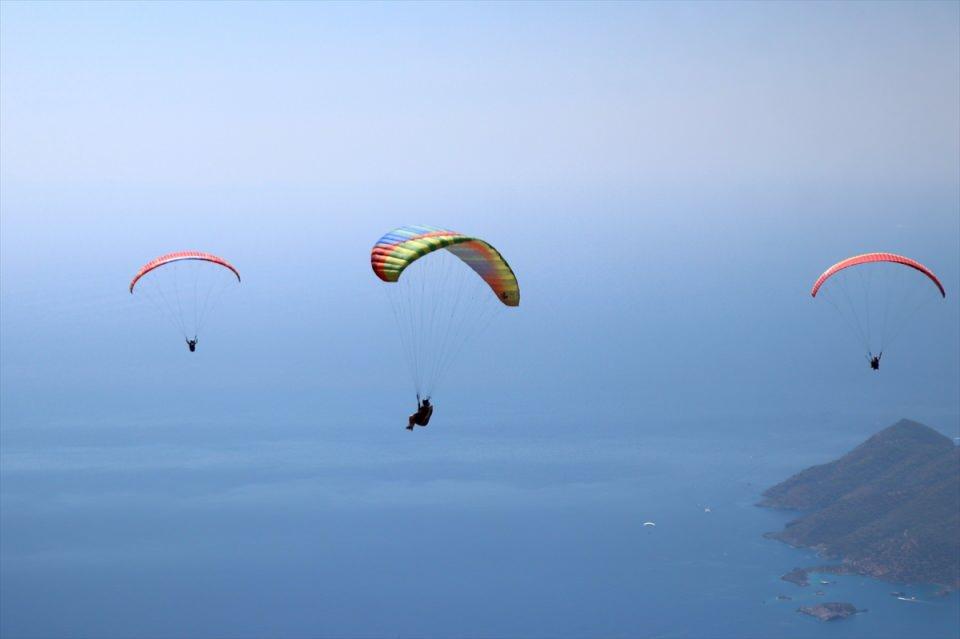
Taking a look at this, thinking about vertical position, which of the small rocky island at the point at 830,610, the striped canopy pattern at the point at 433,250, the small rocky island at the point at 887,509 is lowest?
the small rocky island at the point at 830,610

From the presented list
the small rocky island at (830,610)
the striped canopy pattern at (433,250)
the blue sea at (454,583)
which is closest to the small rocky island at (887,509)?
the blue sea at (454,583)

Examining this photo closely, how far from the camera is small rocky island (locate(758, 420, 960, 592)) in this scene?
15162 centimetres

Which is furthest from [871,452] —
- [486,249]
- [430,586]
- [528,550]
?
[486,249]

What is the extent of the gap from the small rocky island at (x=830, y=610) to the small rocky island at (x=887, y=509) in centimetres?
832

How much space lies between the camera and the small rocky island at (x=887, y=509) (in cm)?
15162

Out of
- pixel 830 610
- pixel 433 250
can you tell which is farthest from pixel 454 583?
pixel 433 250

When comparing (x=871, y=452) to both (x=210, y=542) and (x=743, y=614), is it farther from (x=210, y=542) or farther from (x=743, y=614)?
(x=210, y=542)

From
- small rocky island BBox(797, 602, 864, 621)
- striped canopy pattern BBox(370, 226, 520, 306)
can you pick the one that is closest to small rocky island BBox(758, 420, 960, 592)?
small rocky island BBox(797, 602, 864, 621)

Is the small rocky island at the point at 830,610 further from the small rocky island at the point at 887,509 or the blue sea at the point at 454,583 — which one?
the small rocky island at the point at 887,509

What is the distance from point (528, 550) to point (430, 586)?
21.3 m

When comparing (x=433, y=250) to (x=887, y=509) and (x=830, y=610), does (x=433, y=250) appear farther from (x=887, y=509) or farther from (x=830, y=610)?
(x=887, y=509)

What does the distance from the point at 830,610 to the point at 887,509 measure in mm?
23594

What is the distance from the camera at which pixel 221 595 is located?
171 m

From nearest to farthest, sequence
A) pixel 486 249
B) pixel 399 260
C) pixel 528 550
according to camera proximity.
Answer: pixel 399 260
pixel 486 249
pixel 528 550
